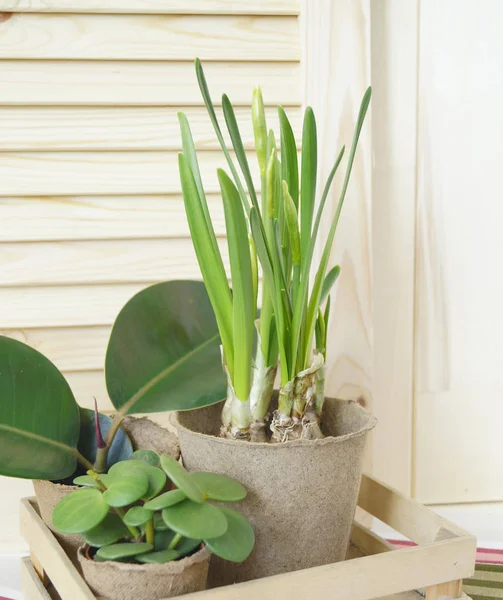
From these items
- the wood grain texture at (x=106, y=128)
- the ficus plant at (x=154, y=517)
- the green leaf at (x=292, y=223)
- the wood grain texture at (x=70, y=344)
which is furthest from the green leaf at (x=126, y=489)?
the wood grain texture at (x=106, y=128)

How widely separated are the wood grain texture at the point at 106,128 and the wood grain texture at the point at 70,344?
0.78 feet

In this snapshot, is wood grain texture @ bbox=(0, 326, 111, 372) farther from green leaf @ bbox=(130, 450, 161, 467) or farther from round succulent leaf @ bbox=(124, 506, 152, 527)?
round succulent leaf @ bbox=(124, 506, 152, 527)

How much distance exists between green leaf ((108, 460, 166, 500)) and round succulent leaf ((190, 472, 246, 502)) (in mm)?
27

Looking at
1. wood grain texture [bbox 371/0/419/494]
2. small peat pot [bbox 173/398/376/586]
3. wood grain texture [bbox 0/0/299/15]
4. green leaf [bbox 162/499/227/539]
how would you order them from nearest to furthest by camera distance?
1. green leaf [bbox 162/499/227/539]
2. small peat pot [bbox 173/398/376/586]
3. wood grain texture [bbox 0/0/299/15]
4. wood grain texture [bbox 371/0/419/494]

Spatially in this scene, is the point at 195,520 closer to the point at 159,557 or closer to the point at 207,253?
the point at 159,557

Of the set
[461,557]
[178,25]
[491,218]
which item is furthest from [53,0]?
[461,557]

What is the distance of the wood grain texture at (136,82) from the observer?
0.88m

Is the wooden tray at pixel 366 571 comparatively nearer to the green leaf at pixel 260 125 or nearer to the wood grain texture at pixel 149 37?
the green leaf at pixel 260 125

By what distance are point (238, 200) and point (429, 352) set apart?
0.55 meters

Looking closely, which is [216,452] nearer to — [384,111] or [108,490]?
[108,490]

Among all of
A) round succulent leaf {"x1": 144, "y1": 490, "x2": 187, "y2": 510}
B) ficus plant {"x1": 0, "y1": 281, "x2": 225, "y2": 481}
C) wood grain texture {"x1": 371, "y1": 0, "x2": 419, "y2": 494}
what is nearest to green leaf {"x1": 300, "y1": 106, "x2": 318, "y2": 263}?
ficus plant {"x1": 0, "y1": 281, "x2": 225, "y2": 481}

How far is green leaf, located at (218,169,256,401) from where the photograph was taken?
59cm

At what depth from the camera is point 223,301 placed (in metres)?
0.67

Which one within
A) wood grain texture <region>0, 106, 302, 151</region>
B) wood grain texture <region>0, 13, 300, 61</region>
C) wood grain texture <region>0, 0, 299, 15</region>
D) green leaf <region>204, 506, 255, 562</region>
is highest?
wood grain texture <region>0, 0, 299, 15</region>
